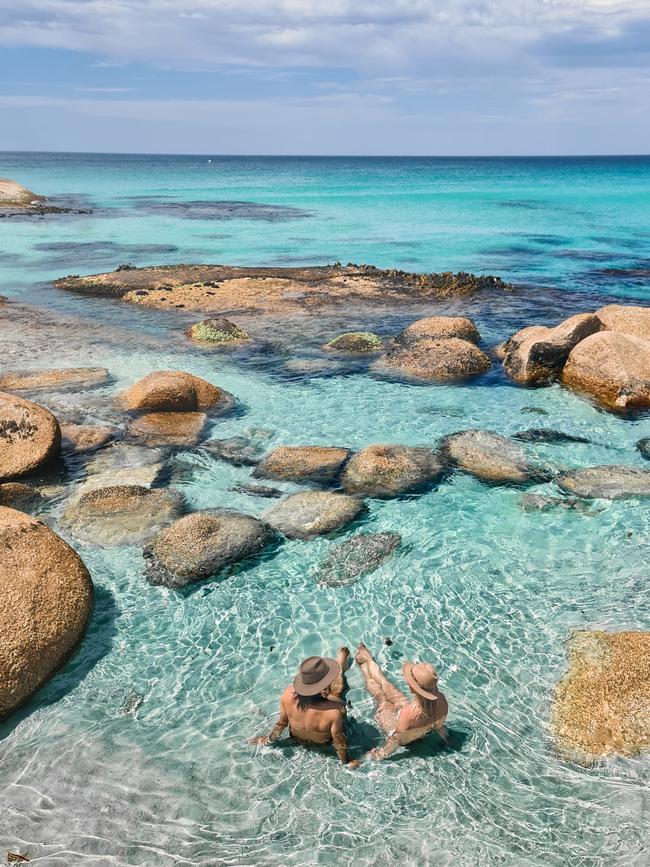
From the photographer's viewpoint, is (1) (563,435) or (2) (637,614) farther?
(1) (563,435)

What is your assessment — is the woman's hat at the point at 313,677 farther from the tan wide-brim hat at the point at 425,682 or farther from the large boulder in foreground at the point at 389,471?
the large boulder in foreground at the point at 389,471

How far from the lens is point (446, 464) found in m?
15.6

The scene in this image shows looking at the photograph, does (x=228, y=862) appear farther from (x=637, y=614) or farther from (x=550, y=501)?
(x=550, y=501)

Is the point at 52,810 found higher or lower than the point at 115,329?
lower

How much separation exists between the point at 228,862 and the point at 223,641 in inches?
140

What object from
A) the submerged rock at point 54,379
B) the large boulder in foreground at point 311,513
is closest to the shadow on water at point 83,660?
the large boulder in foreground at point 311,513

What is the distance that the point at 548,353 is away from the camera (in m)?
21.3

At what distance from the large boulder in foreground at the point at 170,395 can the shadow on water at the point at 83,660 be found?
7.75 metres

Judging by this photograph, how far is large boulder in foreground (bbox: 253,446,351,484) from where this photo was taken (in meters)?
15.1

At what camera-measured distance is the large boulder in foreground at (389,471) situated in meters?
14.5

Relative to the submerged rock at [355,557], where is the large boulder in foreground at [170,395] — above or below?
above

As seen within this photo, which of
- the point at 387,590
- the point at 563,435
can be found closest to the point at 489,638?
the point at 387,590

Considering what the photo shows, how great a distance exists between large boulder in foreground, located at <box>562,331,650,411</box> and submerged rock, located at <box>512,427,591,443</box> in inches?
109

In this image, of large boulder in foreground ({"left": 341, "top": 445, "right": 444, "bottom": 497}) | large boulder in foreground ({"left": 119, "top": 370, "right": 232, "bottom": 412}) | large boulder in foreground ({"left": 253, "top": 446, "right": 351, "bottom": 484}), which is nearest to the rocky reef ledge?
large boulder in foreground ({"left": 119, "top": 370, "right": 232, "bottom": 412})
